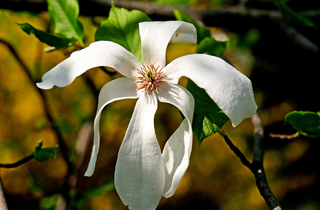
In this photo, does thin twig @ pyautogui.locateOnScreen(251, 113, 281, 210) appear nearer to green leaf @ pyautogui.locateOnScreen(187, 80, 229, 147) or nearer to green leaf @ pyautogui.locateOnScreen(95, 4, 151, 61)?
green leaf @ pyautogui.locateOnScreen(187, 80, 229, 147)

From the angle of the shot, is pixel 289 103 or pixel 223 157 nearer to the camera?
pixel 223 157

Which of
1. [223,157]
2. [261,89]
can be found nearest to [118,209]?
[223,157]

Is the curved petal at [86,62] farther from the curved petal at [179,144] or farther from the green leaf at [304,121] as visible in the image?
the green leaf at [304,121]

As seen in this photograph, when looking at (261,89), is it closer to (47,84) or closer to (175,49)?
(175,49)

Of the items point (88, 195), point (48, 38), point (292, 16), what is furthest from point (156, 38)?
point (88, 195)

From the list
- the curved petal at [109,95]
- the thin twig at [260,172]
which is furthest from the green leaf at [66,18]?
the thin twig at [260,172]

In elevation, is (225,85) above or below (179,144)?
above

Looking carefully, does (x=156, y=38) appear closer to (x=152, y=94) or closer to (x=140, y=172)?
(x=152, y=94)
